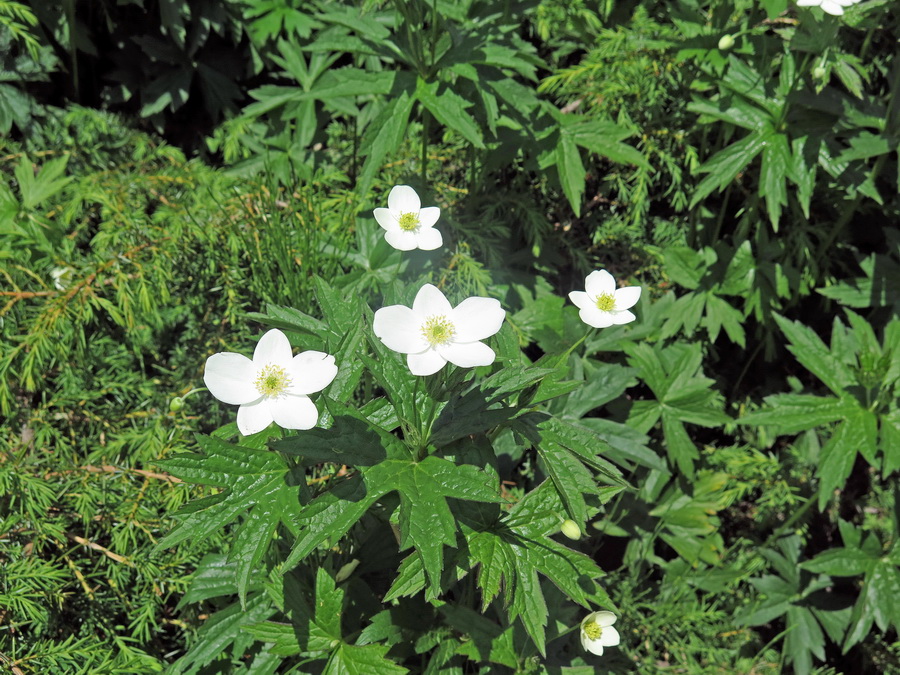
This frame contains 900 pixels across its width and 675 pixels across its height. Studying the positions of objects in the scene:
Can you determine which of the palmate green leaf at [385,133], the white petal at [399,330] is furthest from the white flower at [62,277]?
the white petal at [399,330]

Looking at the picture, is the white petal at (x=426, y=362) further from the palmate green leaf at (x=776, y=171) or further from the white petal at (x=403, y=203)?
the palmate green leaf at (x=776, y=171)

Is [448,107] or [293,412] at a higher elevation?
[448,107]

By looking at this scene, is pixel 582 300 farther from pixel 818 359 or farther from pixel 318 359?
pixel 818 359

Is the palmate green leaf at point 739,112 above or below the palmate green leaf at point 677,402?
above

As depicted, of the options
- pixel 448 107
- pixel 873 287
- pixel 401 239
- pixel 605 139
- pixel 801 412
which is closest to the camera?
Answer: pixel 401 239

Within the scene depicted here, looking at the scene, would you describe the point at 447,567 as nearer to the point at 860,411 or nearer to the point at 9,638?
the point at 9,638

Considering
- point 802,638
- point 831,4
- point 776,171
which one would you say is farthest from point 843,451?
point 831,4
